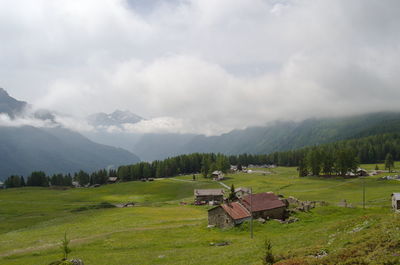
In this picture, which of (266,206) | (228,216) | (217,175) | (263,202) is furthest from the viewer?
(217,175)

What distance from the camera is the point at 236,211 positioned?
62.4 metres

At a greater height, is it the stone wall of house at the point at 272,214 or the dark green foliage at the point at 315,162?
the dark green foliage at the point at 315,162

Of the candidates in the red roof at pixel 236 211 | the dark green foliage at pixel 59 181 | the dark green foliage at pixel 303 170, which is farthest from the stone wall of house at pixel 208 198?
the dark green foliage at pixel 59 181

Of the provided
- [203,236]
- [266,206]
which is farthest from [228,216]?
[266,206]

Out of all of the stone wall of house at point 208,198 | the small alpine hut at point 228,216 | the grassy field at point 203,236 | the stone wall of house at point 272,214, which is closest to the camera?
the grassy field at point 203,236

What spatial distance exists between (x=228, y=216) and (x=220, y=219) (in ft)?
7.79

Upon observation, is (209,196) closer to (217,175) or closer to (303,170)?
(303,170)

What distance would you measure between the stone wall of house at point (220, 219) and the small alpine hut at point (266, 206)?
6297 mm

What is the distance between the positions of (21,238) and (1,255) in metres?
17.1

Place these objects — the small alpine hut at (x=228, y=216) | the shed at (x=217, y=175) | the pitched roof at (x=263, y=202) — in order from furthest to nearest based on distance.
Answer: the shed at (x=217, y=175) < the pitched roof at (x=263, y=202) < the small alpine hut at (x=228, y=216)

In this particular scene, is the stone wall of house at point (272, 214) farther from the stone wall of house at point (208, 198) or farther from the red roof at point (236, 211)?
the stone wall of house at point (208, 198)

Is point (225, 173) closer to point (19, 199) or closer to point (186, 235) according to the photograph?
point (19, 199)

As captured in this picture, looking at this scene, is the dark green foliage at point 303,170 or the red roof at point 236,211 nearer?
the red roof at point 236,211

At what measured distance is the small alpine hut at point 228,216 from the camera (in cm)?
6056
